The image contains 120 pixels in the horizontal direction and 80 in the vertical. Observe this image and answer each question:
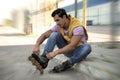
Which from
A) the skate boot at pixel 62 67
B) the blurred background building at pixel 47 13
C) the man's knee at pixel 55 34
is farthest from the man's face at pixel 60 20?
the blurred background building at pixel 47 13

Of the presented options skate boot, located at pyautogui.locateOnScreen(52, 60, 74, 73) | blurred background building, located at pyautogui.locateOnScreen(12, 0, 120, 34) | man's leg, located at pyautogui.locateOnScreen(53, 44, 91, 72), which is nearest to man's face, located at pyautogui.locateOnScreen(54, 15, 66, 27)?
man's leg, located at pyautogui.locateOnScreen(53, 44, 91, 72)

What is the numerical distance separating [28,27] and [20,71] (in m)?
16.0

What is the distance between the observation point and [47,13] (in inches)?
620

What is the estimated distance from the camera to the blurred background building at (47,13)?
9.16m

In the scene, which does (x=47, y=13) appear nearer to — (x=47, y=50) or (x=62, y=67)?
(x=62, y=67)

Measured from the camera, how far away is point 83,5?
9.42m

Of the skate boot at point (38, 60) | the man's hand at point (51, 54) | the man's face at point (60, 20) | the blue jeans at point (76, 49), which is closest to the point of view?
the man's hand at point (51, 54)

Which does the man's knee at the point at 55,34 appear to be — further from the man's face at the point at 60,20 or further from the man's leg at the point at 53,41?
the man's face at the point at 60,20

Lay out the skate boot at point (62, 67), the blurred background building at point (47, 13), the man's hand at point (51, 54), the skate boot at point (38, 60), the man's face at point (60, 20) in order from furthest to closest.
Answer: the blurred background building at point (47, 13) < the skate boot at point (62, 67) < the man's face at point (60, 20) < the skate boot at point (38, 60) < the man's hand at point (51, 54)

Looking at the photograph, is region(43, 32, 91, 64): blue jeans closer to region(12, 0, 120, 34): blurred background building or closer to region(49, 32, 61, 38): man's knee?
region(49, 32, 61, 38): man's knee

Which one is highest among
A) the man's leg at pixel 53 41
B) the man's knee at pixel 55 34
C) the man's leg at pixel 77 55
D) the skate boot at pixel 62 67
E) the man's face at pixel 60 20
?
the man's face at pixel 60 20

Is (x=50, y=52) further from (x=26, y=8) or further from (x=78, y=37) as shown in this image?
(x=26, y=8)

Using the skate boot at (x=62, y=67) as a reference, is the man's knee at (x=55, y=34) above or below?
above

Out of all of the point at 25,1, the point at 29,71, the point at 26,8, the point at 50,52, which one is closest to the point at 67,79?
the point at 50,52
